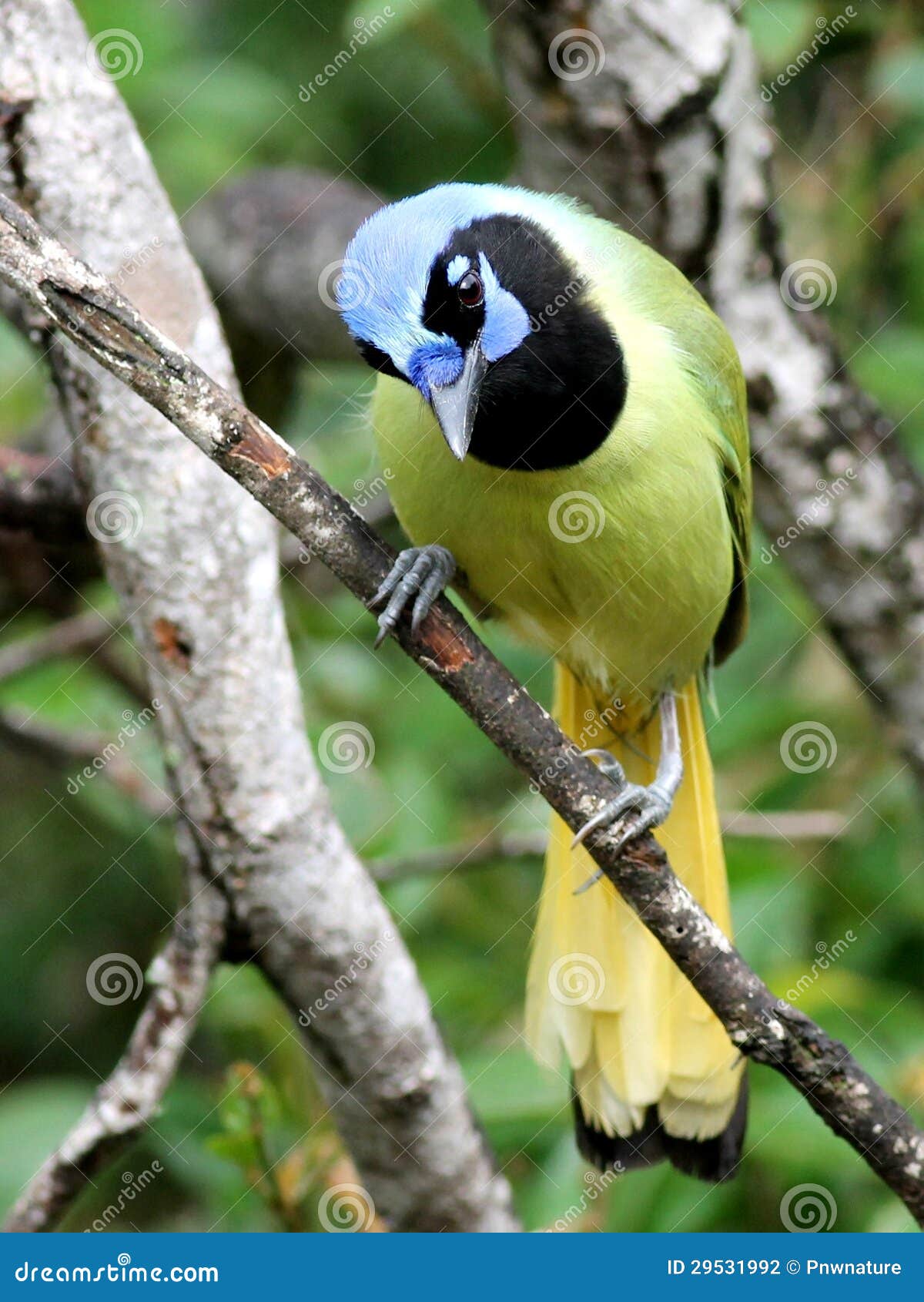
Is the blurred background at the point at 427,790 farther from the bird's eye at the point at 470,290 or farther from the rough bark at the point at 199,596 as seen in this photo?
the bird's eye at the point at 470,290

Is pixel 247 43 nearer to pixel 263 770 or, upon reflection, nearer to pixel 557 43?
pixel 557 43

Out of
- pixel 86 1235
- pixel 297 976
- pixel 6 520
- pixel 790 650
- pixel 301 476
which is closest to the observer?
pixel 301 476

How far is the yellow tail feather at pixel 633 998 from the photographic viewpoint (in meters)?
2.57

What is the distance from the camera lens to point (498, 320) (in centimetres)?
207

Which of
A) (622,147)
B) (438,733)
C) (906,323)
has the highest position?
(906,323)

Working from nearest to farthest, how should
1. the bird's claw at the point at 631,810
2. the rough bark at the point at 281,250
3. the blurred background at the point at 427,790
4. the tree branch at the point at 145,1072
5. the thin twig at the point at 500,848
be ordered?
the bird's claw at the point at 631,810
the tree branch at the point at 145,1072
the blurred background at the point at 427,790
the thin twig at the point at 500,848
the rough bark at the point at 281,250

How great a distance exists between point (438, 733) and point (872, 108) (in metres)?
1.93


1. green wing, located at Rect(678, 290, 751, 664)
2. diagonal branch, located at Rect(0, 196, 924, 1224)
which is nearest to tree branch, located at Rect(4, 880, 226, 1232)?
diagonal branch, located at Rect(0, 196, 924, 1224)

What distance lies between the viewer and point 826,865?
3121 millimetres

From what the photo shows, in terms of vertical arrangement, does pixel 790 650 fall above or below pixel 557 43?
below

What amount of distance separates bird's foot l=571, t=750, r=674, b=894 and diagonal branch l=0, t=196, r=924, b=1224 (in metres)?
0.02

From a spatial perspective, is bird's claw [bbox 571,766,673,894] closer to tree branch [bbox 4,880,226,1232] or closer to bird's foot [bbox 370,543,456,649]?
bird's foot [bbox 370,543,456,649]

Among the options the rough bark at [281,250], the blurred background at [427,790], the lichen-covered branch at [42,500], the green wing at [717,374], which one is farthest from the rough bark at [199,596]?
the rough bark at [281,250]

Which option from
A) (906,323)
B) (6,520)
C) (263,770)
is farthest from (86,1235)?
(906,323)
